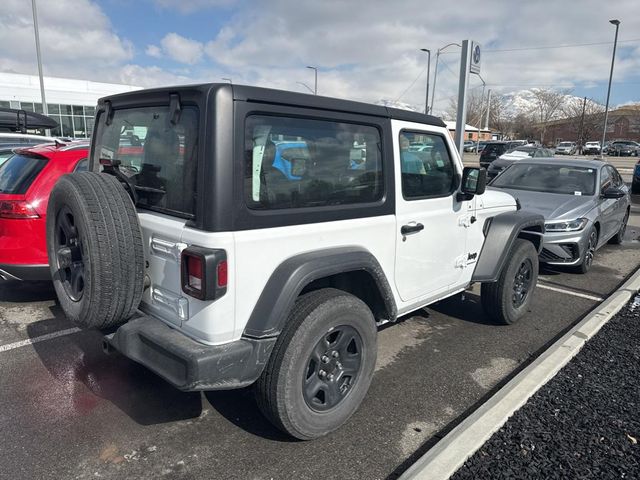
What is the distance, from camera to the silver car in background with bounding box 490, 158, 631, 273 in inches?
246

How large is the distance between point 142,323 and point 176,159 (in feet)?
3.05

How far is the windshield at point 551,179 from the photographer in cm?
705

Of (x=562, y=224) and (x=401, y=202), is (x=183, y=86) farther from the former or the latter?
(x=562, y=224)

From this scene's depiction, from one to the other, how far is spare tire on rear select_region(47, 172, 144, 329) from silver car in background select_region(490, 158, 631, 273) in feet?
17.7

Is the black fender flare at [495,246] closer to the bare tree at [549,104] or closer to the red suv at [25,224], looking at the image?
the red suv at [25,224]

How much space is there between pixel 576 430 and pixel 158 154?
9.76 ft

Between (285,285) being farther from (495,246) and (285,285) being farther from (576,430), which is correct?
(495,246)

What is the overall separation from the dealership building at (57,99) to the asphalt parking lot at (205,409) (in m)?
32.8

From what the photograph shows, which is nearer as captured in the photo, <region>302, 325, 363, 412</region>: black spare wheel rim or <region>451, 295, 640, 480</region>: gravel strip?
<region>451, 295, 640, 480</region>: gravel strip

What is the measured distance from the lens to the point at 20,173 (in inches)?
182

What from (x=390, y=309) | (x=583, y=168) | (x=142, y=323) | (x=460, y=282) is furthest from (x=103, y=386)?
(x=583, y=168)

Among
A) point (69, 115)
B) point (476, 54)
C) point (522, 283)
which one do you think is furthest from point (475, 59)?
point (69, 115)

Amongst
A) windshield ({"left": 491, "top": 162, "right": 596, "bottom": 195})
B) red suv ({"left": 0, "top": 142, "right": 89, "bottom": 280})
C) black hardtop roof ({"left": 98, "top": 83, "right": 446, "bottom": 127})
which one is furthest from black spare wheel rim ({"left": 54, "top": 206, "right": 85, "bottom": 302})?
windshield ({"left": 491, "top": 162, "right": 596, "bottom": 195})

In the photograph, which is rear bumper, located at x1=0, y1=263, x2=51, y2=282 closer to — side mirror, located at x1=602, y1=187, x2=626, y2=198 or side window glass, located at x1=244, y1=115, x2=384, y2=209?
side window glass, located at x1=244, y1=115, x2=384, y2=209
